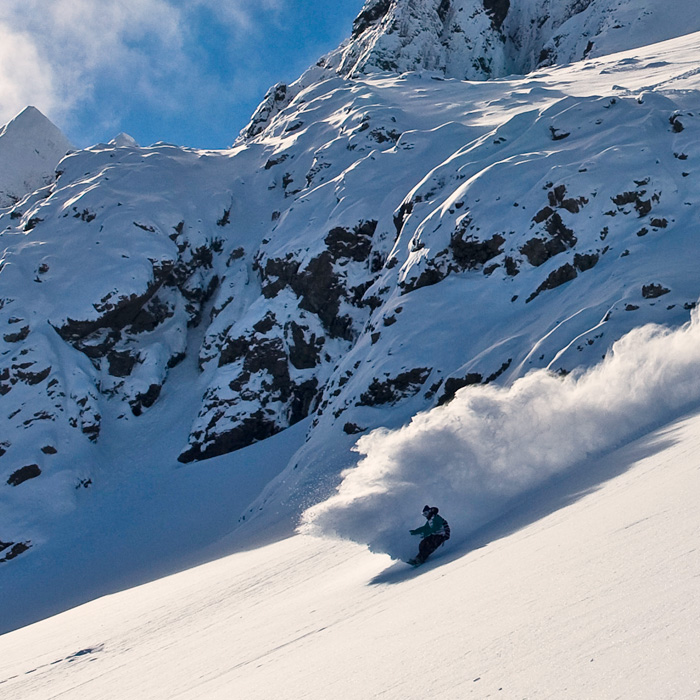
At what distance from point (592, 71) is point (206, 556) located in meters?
42.7

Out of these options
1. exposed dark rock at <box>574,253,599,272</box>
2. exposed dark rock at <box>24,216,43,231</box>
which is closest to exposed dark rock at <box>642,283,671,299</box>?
exposed dark rock at <box>574,253,599,272</box>

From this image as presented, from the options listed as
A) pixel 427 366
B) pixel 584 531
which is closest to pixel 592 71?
pixel 427 366

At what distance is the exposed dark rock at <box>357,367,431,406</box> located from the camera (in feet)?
79.2

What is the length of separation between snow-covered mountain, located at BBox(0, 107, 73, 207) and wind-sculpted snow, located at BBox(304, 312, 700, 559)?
77.1 m

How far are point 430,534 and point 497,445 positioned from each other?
3.03 meters

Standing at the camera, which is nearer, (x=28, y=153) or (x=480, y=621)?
(x=480, y=621)

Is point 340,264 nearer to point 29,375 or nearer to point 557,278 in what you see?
point 557,278

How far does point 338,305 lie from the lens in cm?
3541

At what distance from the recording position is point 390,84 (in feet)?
189

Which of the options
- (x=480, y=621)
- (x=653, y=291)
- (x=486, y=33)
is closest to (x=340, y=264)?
(x=653, y=291)

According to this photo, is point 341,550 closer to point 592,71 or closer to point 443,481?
point 443,481

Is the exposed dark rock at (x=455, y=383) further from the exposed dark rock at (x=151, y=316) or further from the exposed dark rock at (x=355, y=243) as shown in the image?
the exposed dark rock at (x=151, y=316)

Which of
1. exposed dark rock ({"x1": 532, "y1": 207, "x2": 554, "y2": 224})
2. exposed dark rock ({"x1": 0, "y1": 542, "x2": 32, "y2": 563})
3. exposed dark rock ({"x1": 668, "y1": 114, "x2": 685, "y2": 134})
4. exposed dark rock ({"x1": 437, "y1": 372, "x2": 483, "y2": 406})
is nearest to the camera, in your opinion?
exposed dark rock ({"x1": 437, "y1": 372, "x2": 483, "y2": 406})

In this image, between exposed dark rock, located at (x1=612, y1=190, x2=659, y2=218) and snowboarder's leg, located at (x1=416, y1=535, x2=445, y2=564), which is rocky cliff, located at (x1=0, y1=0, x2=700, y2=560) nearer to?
exposed dark rock, located at (x1=612, y1=190, x2=659, y2=218)
